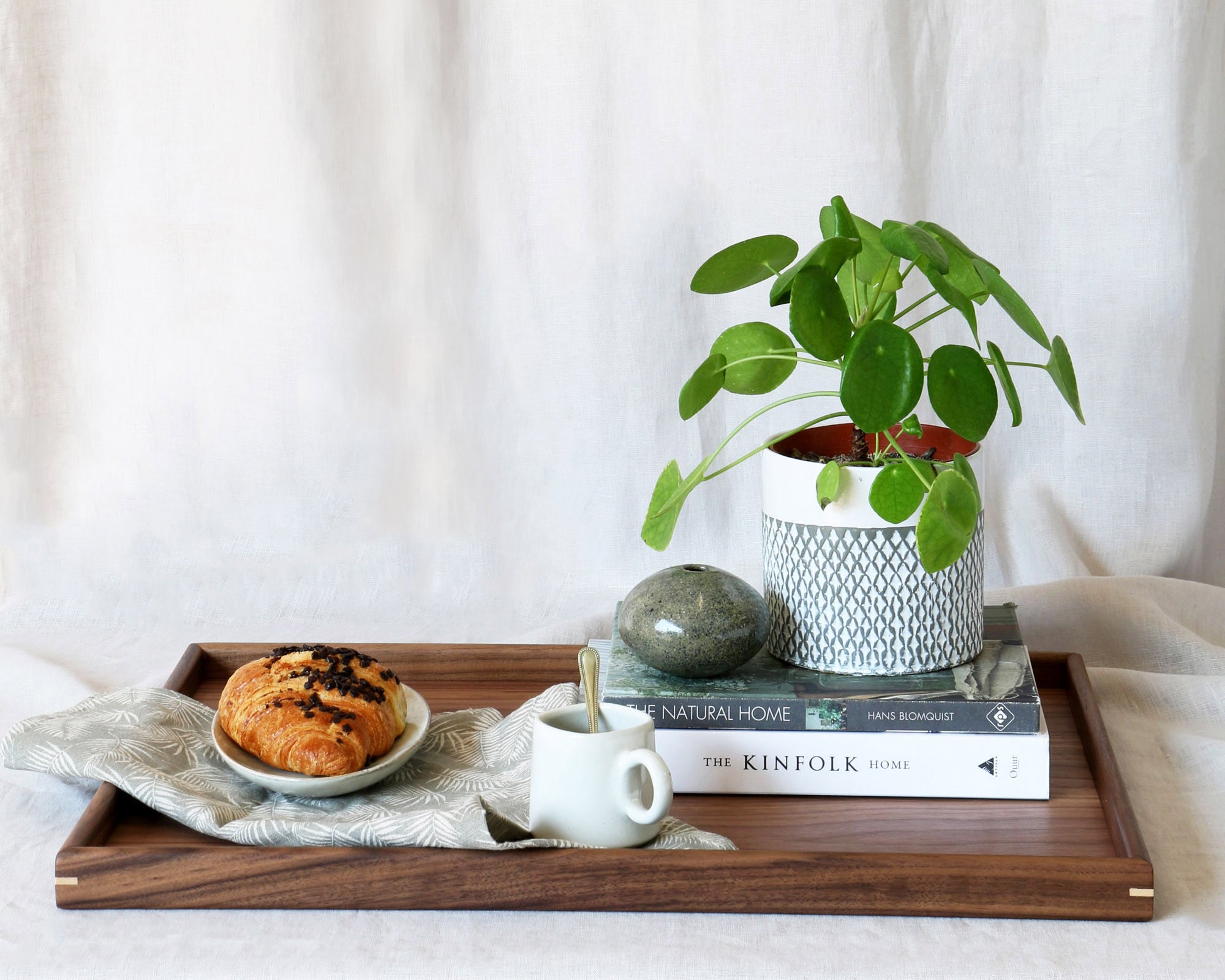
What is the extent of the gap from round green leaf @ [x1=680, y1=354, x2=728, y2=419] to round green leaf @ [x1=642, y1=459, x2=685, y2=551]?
0.05m

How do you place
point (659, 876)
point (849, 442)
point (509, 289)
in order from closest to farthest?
point (659, 876) → point (849, 442) → point (509, 289)

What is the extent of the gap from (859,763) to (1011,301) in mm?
320

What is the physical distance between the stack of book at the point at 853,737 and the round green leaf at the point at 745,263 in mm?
283

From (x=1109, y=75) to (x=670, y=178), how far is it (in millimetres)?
440

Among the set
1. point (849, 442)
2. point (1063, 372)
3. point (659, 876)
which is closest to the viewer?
point (659, 876)

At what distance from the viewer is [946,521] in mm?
854

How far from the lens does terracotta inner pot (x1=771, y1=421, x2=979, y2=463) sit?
0.99 metres

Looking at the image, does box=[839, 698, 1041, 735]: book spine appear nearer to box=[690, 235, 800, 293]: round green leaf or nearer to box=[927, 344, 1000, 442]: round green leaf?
box=[927, 344, 1000, 442]: round green leaf

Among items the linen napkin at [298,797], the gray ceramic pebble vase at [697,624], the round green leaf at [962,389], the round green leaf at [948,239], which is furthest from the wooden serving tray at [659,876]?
the round green leaf at [948,239]

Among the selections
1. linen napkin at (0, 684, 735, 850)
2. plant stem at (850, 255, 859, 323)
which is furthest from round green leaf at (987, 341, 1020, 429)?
linen napkin at (0, 684, 735, 850)

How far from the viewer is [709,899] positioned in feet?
2.56

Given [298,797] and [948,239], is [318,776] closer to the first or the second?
[298,797]

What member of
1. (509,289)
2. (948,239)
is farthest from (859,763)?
(509,289)

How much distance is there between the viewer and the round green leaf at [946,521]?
2.79ft
